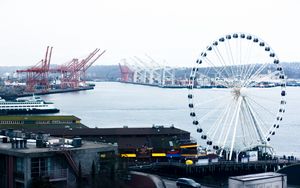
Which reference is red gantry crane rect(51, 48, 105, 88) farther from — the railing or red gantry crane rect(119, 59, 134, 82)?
the railing

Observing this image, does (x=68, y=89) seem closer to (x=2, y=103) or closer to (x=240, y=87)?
(x=2, y=103)

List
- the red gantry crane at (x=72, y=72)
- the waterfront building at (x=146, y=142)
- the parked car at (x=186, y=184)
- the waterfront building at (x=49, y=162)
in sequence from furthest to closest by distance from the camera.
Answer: the red gantry crane at (x=72, y=72) → the waterfront building at (x=146, y=142) → the parked car at (x=186, y=184) → the waterfront building at (x=49, y=162)

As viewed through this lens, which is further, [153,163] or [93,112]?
[93,112]

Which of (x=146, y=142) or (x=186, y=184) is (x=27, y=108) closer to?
(x=146, y=142)

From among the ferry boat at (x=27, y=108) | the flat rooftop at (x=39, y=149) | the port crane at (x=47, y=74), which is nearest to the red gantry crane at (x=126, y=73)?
the port crane at (x=47, y=74)

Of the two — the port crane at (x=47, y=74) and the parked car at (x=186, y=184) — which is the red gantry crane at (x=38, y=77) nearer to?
the port crane at (x=47, y=74)

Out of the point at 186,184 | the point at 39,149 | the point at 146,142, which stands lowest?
the point at 186,184

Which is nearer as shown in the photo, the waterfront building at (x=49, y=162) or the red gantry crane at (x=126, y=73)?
the waterfront building at (x=49, y=162)

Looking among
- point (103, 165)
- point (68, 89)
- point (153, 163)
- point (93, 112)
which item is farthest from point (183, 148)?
point (68, 89)

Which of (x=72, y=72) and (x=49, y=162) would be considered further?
(x=72, y=72)

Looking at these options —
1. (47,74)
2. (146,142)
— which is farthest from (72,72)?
(146,142)

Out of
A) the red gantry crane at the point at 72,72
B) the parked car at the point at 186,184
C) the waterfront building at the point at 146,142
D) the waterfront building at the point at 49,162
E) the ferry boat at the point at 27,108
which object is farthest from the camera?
the red gantry crane at the point at 72,72
